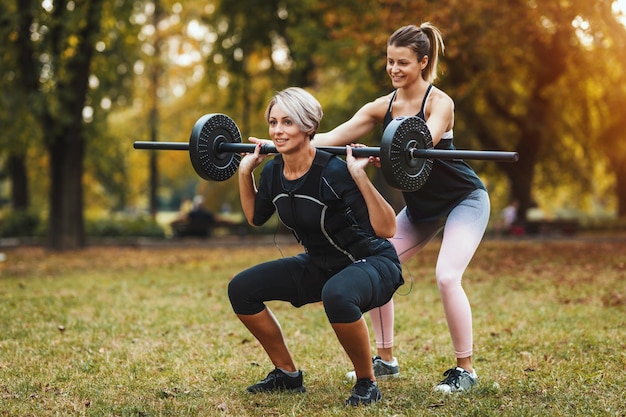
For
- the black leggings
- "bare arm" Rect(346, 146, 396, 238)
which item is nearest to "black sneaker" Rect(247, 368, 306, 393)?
the black leggings

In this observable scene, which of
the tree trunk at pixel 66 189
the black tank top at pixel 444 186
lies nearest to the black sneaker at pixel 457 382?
the black tank top at pixel 444 186

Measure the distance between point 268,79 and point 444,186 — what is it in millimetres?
24046

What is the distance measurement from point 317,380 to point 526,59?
752 inches

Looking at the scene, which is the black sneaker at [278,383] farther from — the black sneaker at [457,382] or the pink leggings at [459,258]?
the pink leggings at [459,258]

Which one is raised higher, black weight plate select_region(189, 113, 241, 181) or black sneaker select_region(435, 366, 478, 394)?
black weight plate select_region(189, 113, 241, 181)

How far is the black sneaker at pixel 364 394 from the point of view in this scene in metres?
4.39

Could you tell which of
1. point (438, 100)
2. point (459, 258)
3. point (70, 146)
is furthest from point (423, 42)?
point (70, 146)

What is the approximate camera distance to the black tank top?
4.94m

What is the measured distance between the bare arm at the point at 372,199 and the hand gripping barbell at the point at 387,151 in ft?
0.23

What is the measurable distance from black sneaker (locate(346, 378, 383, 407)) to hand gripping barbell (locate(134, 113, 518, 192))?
1128 mm

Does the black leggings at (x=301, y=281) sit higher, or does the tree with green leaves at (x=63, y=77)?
the tree with green leaves at (x=63, y=77)

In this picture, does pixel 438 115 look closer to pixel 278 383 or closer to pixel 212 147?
pixel 212 147

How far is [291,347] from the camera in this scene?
6.54 metres

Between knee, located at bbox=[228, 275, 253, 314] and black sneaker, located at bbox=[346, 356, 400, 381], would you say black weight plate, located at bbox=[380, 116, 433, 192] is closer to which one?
knee, located at bbox=[228, 275, 253, 314]
